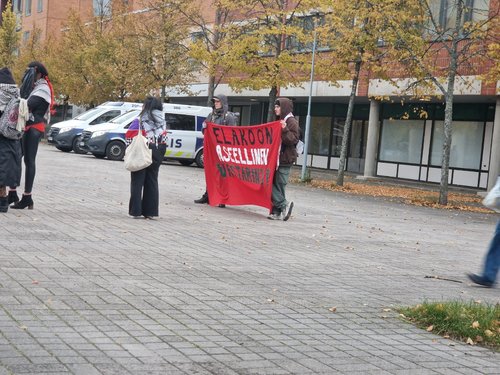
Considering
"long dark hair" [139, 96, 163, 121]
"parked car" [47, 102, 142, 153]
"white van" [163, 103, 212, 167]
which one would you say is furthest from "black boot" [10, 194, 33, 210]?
"parked car" [47, 102, 142, 153]

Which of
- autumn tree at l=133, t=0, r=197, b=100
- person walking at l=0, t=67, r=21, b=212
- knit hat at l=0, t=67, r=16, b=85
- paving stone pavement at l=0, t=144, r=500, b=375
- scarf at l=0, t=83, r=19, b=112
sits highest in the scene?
autumn tree at l=133, t=0, r=197, b=100

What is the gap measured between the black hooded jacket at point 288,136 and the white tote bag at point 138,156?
2.82 meters

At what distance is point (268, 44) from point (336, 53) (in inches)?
267

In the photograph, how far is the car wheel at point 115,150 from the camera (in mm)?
31164

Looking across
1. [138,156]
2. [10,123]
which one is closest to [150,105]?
[138,156]

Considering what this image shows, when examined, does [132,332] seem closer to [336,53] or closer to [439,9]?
[336,53]

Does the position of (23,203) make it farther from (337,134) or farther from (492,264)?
(337,134)

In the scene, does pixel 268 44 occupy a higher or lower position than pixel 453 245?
higher

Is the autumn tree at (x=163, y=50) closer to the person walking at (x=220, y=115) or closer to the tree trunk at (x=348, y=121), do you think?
the tree trunk at (x=348, y=121)

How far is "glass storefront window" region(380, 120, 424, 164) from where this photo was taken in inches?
1511

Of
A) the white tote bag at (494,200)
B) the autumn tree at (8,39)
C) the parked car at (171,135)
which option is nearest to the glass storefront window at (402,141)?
the parked car at (171,135)

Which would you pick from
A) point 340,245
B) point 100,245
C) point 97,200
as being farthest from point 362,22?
point 100,245

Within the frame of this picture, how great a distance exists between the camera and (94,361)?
4.85 m

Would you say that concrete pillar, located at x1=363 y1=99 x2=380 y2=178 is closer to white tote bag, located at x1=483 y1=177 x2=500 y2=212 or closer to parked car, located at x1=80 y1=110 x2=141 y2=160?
parked car, located at x1=80 y1=110 x2=141 y2=160
